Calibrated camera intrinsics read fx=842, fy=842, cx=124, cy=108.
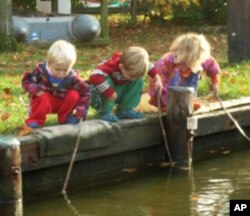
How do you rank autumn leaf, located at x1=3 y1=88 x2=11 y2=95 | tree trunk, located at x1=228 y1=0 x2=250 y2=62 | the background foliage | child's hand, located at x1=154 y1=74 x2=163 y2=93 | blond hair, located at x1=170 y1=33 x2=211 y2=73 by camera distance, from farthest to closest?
the background foliage → tree trunk, located at x1=228 y1=0 x2=250 y2=62 → autumn leaf, located at x1=3 y1=88 x2=11 y2=95 → blond hair, located at x1=170 y1=33 x2=211 y2=73 → child's hand, located at x1=154 y1=74 x2=163 y2=93

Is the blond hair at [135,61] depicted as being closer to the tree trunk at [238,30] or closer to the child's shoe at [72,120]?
the child's shoe at [72,120]

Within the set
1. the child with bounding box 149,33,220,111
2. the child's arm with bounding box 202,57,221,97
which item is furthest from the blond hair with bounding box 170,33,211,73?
the child's arm with bounding box 202,57,221,97

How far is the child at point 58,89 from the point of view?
739 centimetres

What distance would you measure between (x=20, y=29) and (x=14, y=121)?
26.4 feet

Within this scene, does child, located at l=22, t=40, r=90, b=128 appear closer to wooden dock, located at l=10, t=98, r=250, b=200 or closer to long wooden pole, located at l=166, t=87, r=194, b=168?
wooden dock, located at l=10, t=98, r=250, b=200

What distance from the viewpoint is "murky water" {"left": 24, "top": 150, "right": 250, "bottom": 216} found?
6805 millimetres

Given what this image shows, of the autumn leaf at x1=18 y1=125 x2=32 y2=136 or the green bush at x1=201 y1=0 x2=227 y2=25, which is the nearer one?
the autumn leaf at x1=18 y1=125 x2=32 y2=136

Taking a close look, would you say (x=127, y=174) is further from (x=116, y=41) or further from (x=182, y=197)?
(x=116, y=41)

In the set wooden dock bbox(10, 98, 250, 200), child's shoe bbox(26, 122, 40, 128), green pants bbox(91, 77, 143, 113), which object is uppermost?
green pants bbox(91, 77, 143, 113)

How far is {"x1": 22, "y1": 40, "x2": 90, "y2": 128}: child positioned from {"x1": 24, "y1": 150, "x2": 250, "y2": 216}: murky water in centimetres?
75

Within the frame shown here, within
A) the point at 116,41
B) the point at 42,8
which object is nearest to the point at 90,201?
the point at 116,41

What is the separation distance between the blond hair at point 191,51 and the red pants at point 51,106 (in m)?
1.40

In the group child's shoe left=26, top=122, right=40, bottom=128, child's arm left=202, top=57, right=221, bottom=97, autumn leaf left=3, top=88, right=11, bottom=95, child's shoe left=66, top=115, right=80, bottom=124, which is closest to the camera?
child's shoe left=26, top=122, right=40, bottom=128

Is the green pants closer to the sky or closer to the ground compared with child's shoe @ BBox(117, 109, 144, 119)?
closer to the sky
